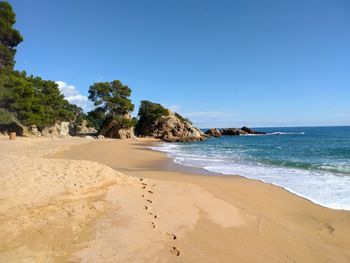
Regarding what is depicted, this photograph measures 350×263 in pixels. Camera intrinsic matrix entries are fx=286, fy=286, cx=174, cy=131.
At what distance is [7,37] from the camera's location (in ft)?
119

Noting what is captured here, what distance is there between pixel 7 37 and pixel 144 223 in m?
39.3

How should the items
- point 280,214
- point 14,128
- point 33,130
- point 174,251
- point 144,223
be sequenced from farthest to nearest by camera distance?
point 33,130 < point 14,128 < point 280,214 < point 144,223 < point 174,251

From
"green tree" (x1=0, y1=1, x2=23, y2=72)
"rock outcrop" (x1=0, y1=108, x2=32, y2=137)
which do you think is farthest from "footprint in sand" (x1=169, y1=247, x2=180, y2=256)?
"green tree" (x1=0, y1=1, x2=23, y2=72)

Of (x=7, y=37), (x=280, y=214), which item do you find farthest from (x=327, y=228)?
(x=7, y=37)

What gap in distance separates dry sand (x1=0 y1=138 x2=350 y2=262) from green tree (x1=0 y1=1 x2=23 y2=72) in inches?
1293

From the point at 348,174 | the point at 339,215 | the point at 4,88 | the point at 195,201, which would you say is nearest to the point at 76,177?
the point at 195,201

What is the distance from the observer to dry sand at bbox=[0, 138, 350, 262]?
4.56 m

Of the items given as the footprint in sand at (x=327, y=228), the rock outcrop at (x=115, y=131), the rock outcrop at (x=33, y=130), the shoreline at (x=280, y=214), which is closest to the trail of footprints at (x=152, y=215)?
the shoreline at (x=280, y=214)

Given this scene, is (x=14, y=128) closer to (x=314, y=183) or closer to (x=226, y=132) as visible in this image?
(x=314, y=183)

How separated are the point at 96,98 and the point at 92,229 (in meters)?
53.4

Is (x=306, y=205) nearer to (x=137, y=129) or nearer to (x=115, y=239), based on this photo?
(x=115, y=239)

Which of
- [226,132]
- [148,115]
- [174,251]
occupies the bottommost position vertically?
[174,251]

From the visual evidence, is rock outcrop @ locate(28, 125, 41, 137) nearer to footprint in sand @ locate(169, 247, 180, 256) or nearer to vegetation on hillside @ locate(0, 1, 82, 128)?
vegetation on hillside @ locate(0, 1, 82, 128)

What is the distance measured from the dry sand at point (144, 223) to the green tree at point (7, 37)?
108 ft
